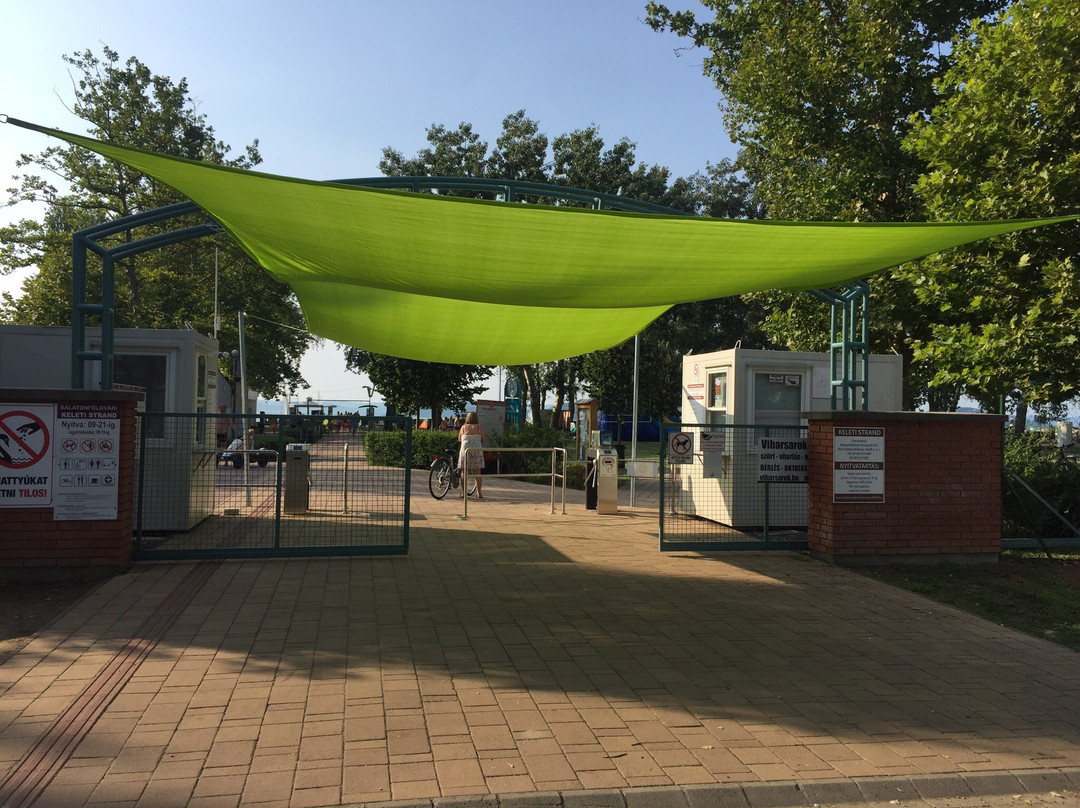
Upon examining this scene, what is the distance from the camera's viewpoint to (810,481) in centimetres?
1013

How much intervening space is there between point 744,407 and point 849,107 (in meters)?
7.57

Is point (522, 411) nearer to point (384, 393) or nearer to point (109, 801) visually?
point (384, 393)

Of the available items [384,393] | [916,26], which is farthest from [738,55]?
[384,393]

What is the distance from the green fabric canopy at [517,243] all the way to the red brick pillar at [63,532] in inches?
95.3

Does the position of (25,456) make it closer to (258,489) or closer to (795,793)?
(258,489)

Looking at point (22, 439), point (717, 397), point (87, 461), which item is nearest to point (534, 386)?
point (717, 397)

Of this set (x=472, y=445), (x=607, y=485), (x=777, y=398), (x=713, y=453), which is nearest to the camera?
(x=713, y=453)

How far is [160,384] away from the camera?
10.9 metres

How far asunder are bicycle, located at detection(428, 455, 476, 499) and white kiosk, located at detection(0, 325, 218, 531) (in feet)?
19.7

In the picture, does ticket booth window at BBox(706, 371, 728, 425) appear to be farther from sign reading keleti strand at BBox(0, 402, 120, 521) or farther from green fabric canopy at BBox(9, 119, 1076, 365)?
sign reading keleti strand at BBox(0, 402, 120, 521)

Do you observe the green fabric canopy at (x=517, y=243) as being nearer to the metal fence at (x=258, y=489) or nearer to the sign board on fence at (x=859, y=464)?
the metal fence at (x=258, y=489)

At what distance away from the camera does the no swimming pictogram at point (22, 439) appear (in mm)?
7898

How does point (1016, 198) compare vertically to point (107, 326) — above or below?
above

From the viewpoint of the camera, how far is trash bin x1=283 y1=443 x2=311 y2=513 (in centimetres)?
1188
